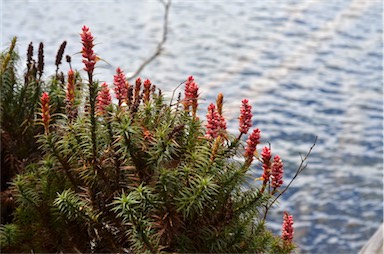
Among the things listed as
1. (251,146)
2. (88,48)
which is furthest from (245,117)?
(88,48)

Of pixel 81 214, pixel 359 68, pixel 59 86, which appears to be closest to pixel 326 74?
pixel 359 68

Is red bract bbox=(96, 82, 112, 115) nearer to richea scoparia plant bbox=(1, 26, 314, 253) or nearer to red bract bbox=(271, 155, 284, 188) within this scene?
richea scoparia plant bbox=(1, 26, 314, 253)

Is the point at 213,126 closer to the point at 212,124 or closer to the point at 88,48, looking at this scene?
the point at 212,124

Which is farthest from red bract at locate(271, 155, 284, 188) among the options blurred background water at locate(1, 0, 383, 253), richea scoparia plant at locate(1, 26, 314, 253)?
blurred background water at locate(1, 0, 383, 253)

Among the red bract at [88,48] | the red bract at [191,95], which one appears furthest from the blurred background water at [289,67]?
the red bract at [88,48]

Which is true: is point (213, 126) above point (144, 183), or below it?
above

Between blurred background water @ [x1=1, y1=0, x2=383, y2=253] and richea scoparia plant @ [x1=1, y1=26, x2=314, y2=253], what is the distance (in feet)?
7.04

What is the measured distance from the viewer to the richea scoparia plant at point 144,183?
1374 mm

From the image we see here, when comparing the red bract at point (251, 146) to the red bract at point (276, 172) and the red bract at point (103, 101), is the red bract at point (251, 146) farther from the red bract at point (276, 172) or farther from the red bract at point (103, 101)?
the red bract at point (103, 101)

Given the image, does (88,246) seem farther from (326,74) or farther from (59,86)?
(326,74)

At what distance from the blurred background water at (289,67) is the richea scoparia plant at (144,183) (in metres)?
2.15

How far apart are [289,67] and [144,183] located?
5203 millimetres

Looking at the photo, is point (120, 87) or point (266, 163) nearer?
point (266, 163)

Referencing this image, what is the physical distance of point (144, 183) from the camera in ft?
4.62
